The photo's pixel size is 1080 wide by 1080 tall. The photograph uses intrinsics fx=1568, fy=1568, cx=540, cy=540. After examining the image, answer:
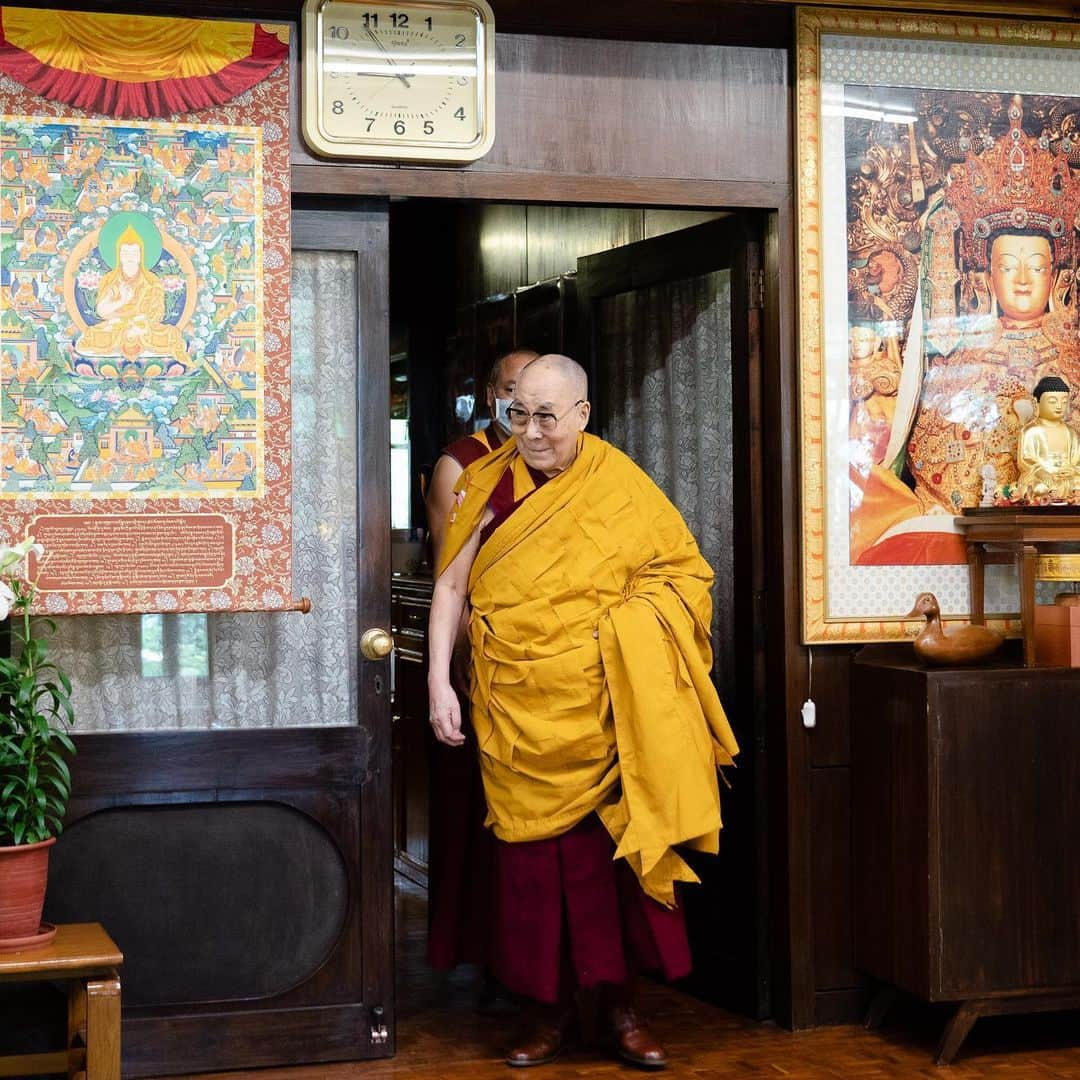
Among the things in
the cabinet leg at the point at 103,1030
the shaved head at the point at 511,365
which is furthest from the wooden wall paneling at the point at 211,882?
the shaved head at the point at 511,365

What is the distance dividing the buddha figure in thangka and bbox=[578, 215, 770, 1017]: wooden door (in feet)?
1.09

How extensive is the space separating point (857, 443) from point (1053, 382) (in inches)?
19.6

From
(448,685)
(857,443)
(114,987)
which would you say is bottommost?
(114,987)

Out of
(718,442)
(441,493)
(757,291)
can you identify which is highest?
(757,291)

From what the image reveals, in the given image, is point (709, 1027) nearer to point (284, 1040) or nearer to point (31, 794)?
point (284, 1040)

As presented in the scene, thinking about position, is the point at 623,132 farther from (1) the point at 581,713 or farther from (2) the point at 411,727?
(2) the point at 411,727

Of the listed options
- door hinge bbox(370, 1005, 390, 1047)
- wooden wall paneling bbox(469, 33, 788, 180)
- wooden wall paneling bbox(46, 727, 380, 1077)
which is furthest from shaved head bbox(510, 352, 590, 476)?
door hinge bbox(370, 1005, 390, 1047)

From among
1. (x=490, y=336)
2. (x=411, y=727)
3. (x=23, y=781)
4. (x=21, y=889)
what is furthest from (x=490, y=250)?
(x=21, y=889)

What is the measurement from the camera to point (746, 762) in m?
3.70

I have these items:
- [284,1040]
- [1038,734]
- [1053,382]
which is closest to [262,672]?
[284,1040]

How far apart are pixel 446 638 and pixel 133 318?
3.06 ft

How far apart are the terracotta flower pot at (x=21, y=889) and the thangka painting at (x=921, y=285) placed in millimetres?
1722

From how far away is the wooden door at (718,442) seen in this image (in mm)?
3660

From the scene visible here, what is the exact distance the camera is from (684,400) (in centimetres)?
400
